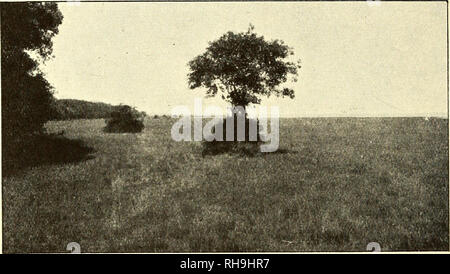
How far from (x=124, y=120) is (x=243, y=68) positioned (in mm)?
5931

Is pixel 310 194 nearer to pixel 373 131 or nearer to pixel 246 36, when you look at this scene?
pixel 373 131

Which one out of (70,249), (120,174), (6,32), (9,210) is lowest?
(70,249)

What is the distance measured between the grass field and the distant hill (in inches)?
12.8

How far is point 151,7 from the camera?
528 inches

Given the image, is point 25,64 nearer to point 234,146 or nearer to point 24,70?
point 24,70

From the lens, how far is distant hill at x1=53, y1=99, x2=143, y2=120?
13852 mm

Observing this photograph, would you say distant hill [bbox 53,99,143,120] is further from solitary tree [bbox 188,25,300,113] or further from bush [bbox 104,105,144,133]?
solitary tree [bbox 188,25,300,113]

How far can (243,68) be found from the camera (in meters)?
17.5

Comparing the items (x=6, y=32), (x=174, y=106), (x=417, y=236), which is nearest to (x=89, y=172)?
(x=174, y=106)

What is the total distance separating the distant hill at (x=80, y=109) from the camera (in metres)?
13.9

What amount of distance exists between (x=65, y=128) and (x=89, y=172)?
1952mm

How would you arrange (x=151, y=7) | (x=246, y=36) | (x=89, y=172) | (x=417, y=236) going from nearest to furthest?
(x=417, y=236)
(x=151, y=7)
(x=89, y=172)
(x=246, y=36)

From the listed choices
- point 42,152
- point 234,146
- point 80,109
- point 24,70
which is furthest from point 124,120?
point 234,146

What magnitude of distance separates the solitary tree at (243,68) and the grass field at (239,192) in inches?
78.2
